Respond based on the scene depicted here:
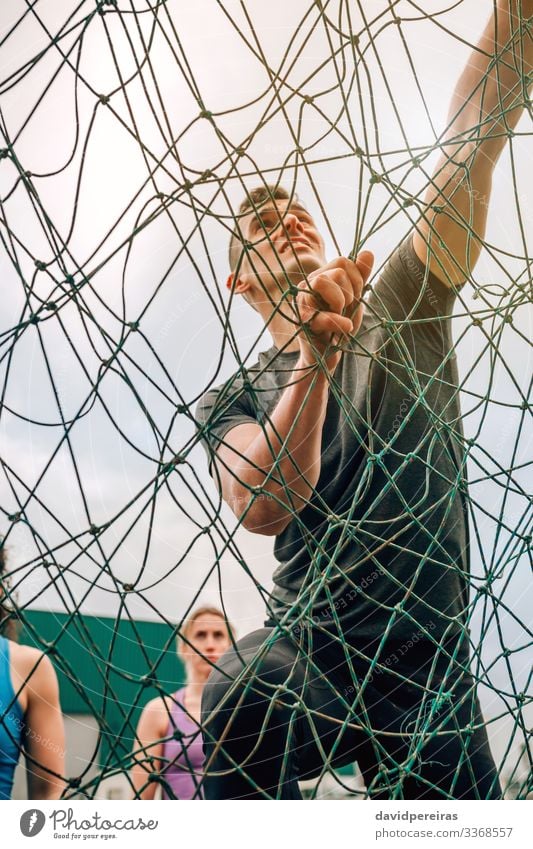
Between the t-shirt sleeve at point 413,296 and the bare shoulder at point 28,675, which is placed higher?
the t-shirt sleeve at point 413,296

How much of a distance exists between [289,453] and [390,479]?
84 mm

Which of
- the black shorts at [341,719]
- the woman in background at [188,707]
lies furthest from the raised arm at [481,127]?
the woman in background at [188,707]

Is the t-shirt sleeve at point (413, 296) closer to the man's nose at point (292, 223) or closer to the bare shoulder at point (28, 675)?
the man's nose at point (292, 223)

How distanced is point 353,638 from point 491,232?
537 mm

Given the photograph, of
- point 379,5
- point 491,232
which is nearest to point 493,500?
point 491,232

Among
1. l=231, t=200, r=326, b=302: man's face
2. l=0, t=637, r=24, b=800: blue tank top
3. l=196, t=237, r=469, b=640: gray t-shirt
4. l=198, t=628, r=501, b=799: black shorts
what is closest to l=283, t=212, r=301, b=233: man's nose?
l=231, t=200, r=326, b=302: man's face

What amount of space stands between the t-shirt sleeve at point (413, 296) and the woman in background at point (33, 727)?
439mm

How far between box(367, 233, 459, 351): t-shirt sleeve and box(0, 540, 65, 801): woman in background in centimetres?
44

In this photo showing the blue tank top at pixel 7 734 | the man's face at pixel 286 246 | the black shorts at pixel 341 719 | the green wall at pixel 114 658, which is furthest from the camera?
the green wall at pixel 114 658

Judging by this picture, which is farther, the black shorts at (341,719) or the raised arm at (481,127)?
the raised arm at (481,127)

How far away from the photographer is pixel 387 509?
70 centimetres

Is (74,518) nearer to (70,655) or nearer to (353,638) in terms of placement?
(70,655)

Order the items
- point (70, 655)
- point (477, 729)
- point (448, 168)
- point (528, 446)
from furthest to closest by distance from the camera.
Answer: point (70, 655), point (528, 446), point (448, 168), point (477, 729)

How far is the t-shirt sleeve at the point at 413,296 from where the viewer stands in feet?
2.46
